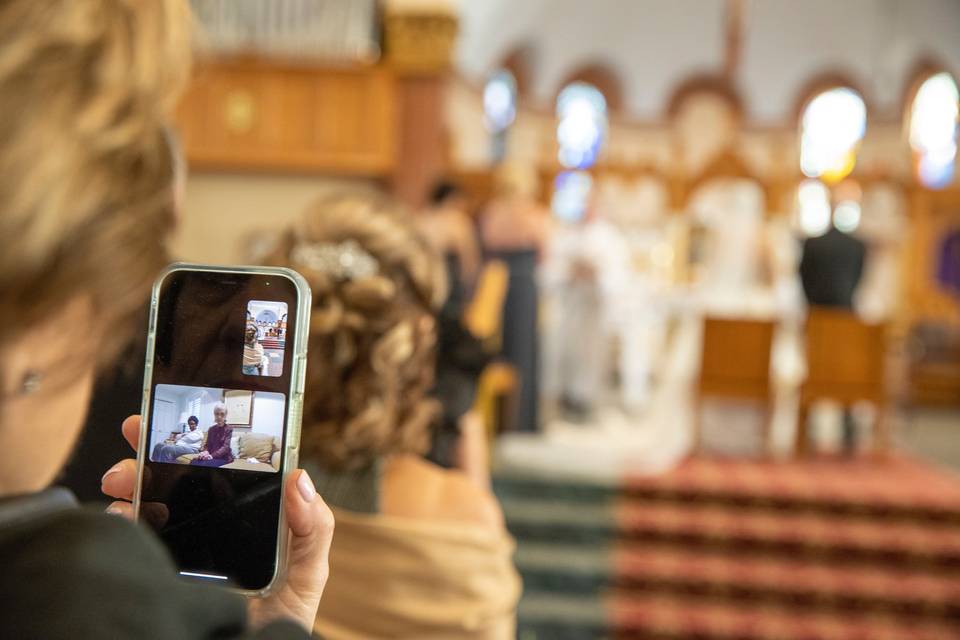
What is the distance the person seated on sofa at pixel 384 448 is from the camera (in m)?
1.22

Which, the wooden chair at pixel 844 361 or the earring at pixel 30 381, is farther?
the wooden chair at pixel 844 361

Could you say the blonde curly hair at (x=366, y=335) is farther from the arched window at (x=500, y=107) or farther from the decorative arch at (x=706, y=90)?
the decorative arch at (x=706, y=90)

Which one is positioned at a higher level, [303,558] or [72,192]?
[72,192]

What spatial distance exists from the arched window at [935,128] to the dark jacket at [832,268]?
9.80 meters

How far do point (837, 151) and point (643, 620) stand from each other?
47.0ft

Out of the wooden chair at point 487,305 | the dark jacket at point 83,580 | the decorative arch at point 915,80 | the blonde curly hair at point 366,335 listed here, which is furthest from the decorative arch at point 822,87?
the dark jacket at point 83,580

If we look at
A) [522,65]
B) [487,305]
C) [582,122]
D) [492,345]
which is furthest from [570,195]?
[487,305]

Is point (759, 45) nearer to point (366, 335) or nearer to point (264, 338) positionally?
point (366, 335)

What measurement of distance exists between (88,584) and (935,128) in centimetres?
1751

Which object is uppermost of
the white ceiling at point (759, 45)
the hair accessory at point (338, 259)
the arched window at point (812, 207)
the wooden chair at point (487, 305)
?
the white ceiling at point (759, 45)

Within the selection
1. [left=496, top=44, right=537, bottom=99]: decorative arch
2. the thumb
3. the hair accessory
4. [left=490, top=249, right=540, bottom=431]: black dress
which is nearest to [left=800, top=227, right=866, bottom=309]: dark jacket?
[left=490, top=249, right=540, bottom=431]: black dress

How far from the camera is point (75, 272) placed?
39cm

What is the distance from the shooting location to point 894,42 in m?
16.7

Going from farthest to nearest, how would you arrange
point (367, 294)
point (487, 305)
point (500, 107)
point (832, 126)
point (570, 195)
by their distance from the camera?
point (832, 126), point (500, 107), point (570, 195), point (487, 305), point (367, 294)
